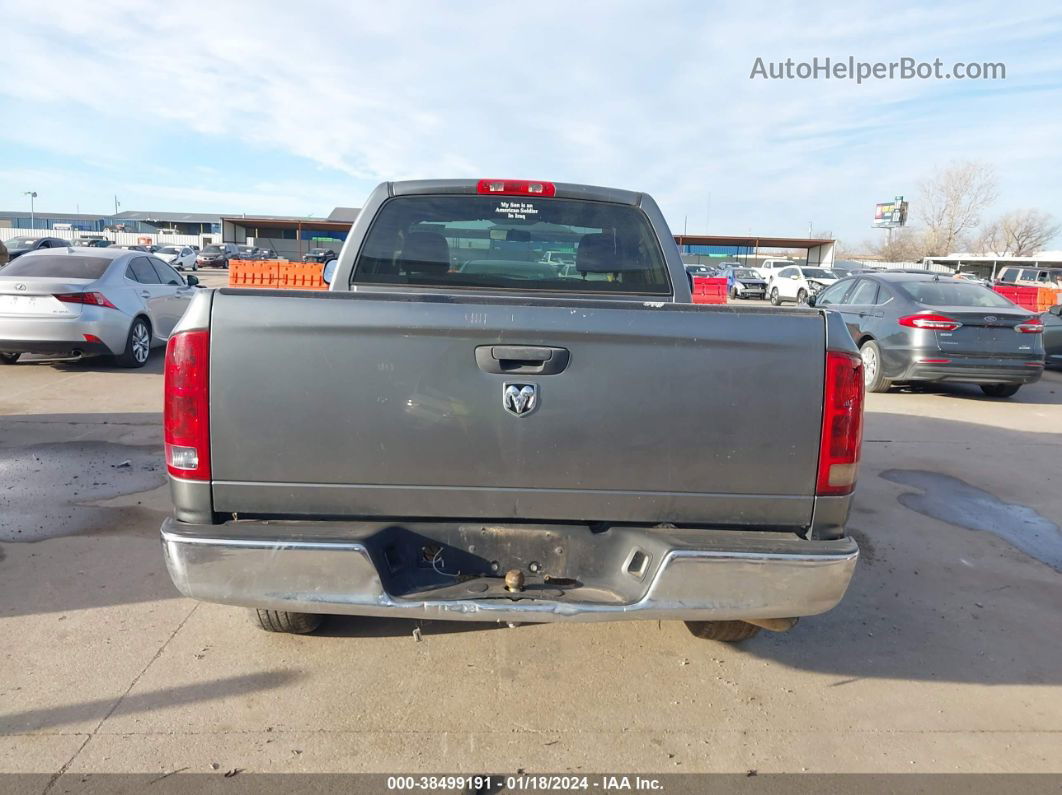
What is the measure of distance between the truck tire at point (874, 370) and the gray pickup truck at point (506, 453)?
Result: 8.17 meters

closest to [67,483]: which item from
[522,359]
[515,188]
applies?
[515,188]

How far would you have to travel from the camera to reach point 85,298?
29.7ft

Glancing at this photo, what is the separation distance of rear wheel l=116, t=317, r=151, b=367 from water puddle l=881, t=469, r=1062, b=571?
8840 mm

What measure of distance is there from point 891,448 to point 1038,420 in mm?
3017

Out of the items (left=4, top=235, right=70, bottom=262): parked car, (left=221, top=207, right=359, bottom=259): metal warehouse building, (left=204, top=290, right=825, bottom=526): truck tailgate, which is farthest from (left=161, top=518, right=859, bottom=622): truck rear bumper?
(left=221, top=207, right=359, bottom=259): metal warehouse building

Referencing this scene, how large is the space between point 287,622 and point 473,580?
1.13m

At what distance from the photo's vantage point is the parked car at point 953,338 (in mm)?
9438

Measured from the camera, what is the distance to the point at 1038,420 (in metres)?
9.02

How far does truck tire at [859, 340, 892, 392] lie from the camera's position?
33.2 feet

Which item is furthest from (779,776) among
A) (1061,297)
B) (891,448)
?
(1061,297)

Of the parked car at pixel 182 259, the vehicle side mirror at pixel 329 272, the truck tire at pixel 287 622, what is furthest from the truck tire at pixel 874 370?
the parked car at pixel 182 259

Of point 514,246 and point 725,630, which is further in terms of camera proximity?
point 514,246

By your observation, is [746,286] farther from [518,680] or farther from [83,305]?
[518,680]

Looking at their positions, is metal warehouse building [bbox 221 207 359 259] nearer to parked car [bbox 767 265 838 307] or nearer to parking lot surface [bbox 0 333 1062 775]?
parked car [bbox 767 265 838 307]
